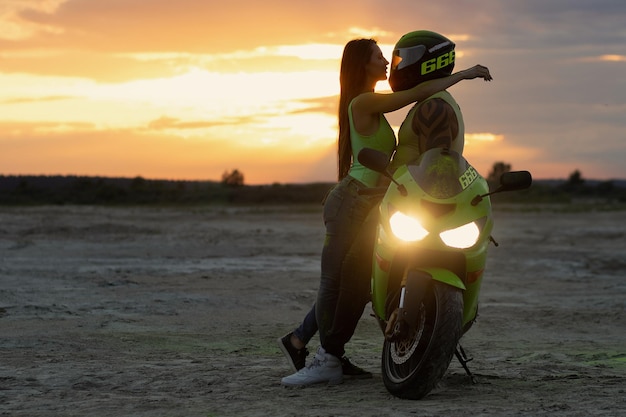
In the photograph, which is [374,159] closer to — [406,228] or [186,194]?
[406,228]

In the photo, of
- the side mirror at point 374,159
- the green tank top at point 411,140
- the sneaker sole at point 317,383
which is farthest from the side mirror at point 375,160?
the sneaker sole at point 317,383

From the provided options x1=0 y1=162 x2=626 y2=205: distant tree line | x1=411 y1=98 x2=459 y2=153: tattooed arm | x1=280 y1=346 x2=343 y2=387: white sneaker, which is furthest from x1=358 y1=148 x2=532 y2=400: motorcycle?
x1=0 y1=162 x2=626 y2=205: distant tree line

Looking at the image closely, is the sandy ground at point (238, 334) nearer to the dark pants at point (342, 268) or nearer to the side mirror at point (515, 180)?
the dark pants at point (342, 268)

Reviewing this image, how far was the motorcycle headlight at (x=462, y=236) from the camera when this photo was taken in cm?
554

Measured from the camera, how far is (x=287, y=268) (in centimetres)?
1650

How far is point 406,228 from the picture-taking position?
18.5ft

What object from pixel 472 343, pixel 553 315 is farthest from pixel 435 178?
pixel 553 315

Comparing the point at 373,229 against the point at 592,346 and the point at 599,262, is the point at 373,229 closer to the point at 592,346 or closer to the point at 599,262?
the point at 592,346

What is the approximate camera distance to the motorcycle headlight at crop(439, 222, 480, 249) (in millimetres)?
5543

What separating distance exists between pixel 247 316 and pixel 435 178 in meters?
5.37

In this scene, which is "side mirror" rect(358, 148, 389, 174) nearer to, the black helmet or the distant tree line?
the black helmet

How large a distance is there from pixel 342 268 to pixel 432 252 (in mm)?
897

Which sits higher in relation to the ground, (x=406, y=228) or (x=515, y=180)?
(x=515, y=180)

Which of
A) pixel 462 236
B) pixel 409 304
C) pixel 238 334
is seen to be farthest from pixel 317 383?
pixel 238 334
